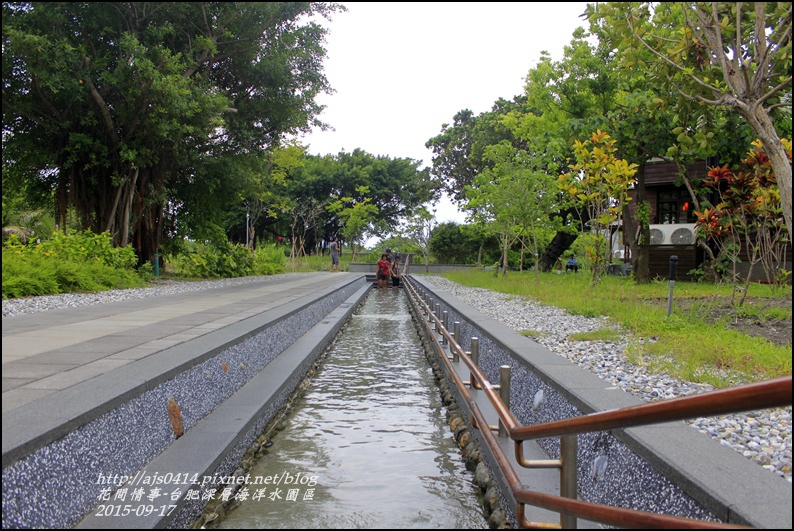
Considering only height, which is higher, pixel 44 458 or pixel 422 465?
pixel 44 458

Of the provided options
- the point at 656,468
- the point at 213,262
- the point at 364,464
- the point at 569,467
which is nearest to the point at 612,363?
the point at 364,464

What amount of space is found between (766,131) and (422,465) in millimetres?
3304

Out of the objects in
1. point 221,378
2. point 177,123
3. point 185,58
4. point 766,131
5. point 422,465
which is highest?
point 185,58

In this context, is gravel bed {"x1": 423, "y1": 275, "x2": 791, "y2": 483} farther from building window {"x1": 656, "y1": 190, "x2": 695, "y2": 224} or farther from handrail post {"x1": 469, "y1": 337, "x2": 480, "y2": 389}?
building window {"x1": 656, "y1": 190, "x2": 695, "y2": 224}

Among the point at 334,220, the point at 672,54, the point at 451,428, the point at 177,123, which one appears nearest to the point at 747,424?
the point at 451,428

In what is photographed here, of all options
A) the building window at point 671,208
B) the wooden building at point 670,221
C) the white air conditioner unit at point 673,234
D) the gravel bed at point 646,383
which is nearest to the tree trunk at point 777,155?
the gravel bed at point 646,383

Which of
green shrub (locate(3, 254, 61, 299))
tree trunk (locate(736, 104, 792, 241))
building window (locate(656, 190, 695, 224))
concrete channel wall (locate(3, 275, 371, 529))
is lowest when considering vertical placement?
Answer: concrete channel wall (locate(3, 275, 371, 529))

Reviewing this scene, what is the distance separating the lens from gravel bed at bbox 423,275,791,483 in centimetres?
301

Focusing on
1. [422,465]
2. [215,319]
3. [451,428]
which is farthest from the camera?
[215,319]

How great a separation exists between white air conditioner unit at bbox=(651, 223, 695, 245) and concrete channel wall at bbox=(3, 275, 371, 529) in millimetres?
18460

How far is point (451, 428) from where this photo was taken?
5488 mm

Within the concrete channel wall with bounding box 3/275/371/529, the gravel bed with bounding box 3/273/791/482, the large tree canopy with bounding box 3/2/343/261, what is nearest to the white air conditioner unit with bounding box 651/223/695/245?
the gravel bed with bounding box 3/273/791/482

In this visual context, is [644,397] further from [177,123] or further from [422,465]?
[177,123]

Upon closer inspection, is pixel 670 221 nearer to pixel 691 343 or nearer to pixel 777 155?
pixel 691 343
